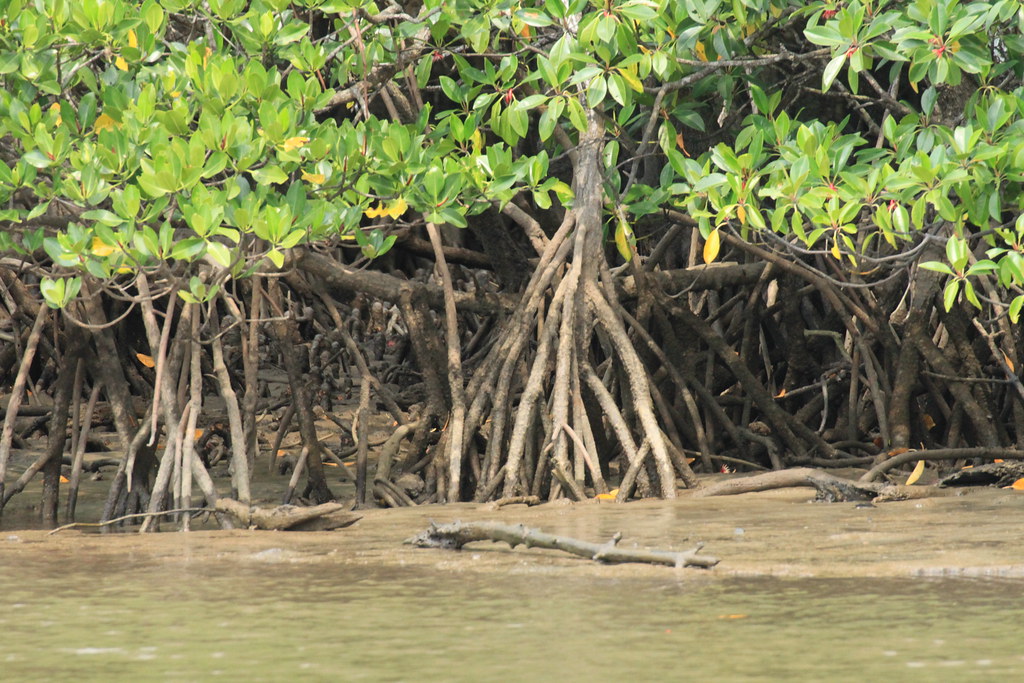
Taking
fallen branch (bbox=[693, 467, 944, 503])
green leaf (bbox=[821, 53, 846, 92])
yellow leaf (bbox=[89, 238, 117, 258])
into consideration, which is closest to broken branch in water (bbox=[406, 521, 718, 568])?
yellow leaf (bbox=[89, 238, 117, 258])

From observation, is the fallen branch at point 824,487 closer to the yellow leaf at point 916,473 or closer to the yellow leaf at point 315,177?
the yellow leaf at point 916,473

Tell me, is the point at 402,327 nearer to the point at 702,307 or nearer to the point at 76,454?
the point at 702,307

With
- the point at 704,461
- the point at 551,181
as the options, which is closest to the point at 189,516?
the point at 551,181

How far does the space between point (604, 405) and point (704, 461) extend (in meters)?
0.87

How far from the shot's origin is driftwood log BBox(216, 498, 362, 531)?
4680 millimetres

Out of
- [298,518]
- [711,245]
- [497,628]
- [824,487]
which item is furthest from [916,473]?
[497,628]

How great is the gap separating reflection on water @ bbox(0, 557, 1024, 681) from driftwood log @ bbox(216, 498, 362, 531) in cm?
93

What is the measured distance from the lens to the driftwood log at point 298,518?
184 inches

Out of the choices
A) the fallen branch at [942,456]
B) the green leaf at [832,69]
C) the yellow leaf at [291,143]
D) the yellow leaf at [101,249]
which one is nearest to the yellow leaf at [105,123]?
the yellow leaf at [101,249]

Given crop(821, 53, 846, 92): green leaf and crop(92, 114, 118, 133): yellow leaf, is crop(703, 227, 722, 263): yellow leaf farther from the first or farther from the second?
crop(92, 114, 118, 133): yellow leaf

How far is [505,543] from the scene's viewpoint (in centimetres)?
423

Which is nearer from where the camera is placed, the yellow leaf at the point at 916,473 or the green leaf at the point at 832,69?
the green leaf at the point at 832,69

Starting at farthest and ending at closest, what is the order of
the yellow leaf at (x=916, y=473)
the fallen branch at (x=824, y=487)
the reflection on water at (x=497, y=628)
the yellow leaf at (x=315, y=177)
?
1. the yellow leaf at (x=916, y=473)
2. the fallen branch at (x=824, y=487)
3. the yellow leaf at (x=315, y=177)
4. the reflection on water at (x=497, y=628)

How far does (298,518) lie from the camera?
4.70m
